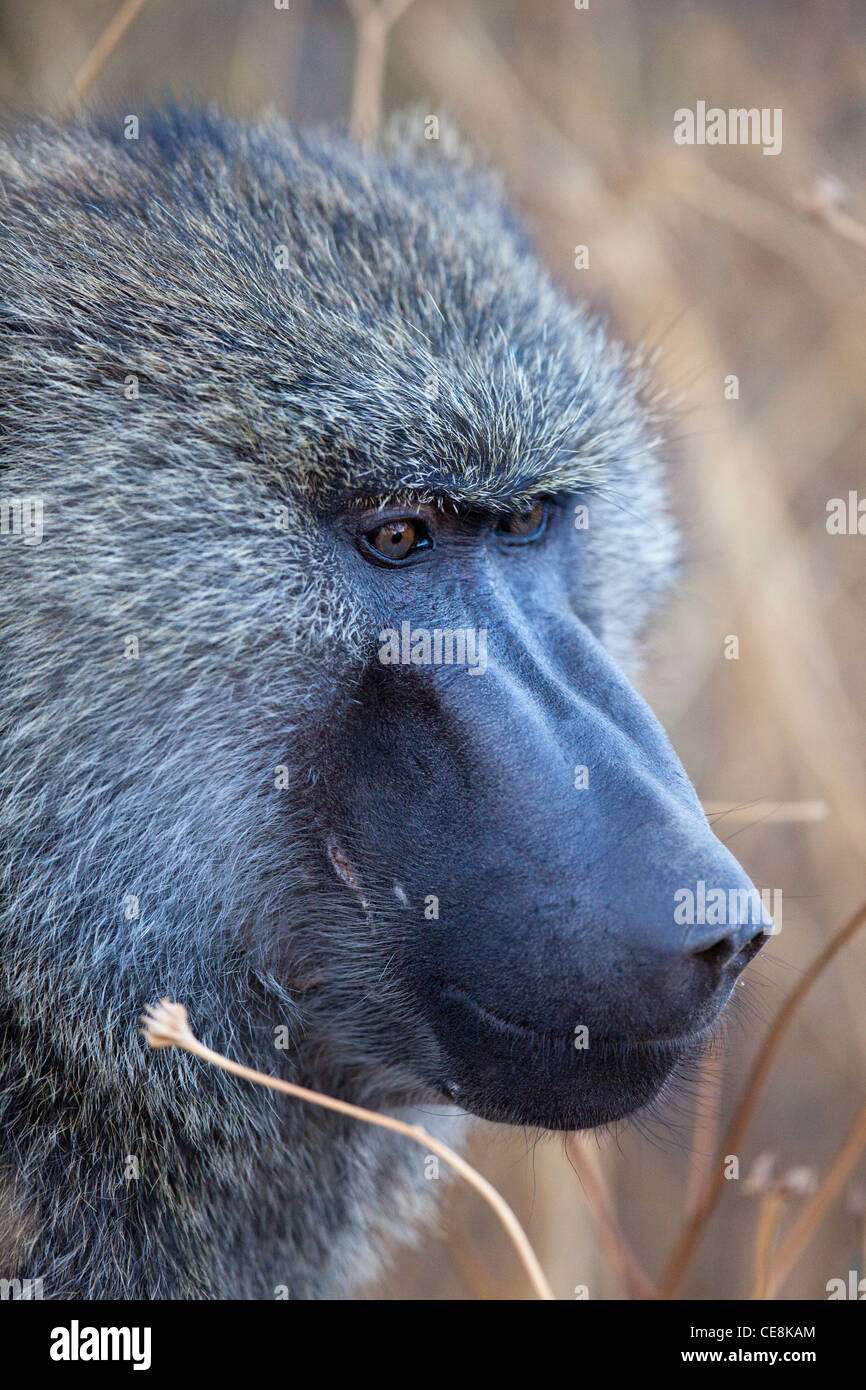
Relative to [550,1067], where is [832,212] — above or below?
above

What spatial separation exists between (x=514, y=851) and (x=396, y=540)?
566 millimetres

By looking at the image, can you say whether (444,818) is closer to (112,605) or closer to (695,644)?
(112,605)

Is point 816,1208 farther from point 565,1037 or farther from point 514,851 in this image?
point 514,851

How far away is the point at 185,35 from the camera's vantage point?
16.8 ft

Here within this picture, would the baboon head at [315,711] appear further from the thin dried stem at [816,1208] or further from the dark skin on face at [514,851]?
the thin dried stem at [816,1208]

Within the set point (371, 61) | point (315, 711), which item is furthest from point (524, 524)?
point (371, 61)

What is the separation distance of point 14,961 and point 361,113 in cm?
256

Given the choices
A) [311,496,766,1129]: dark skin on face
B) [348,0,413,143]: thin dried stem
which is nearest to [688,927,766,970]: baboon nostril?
[311,496,766,1129]: dark skin on face

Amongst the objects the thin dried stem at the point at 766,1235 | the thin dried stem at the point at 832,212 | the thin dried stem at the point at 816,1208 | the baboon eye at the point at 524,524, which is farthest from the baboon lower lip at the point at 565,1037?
the thin dried stem at the point at 832,212

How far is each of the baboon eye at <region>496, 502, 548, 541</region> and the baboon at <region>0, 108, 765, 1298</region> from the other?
5cm

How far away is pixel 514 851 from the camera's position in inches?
68.2

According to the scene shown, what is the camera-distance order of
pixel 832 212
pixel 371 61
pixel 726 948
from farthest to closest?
pixel 371 61
pixel 832 212
pixel 726 948

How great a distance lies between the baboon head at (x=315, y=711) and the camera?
5.68ft

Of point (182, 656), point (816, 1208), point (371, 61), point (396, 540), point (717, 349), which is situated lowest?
point (816, 1208)
